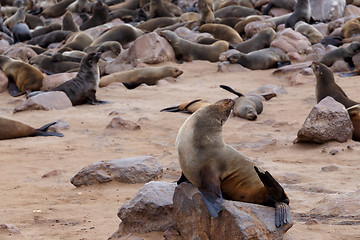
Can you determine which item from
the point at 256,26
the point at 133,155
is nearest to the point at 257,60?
the point at 256,26

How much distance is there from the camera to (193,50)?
1382cm

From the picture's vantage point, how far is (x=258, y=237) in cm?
301

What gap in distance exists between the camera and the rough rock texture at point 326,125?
6.15 meters

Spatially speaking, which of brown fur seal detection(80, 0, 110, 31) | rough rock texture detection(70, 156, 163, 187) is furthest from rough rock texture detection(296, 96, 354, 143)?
brown fur seal detection(80, 0, 110, 31)

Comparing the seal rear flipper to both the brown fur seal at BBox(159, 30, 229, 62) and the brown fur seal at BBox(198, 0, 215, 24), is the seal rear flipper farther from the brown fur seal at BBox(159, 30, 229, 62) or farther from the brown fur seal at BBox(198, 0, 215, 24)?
the brown fur seal at BBox(198, 0, 215, 24)

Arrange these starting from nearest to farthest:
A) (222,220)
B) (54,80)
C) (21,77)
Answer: (222,220), (54,80), (21,77)

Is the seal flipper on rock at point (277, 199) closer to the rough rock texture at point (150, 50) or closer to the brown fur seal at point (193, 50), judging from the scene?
the rough rock texture at point (150, 50)

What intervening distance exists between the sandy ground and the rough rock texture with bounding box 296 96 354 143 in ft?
0.35

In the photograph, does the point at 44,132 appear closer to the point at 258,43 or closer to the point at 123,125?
the point at 123,125

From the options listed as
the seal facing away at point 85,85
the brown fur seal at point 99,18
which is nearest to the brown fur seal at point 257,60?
the seal facing away at point 85,85

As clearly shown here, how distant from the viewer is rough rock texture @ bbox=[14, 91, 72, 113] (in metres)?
9.11

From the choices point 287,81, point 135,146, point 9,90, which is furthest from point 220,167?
point 9,90

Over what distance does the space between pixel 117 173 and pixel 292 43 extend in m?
9.32

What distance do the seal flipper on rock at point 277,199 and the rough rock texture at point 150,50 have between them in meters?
9.88
